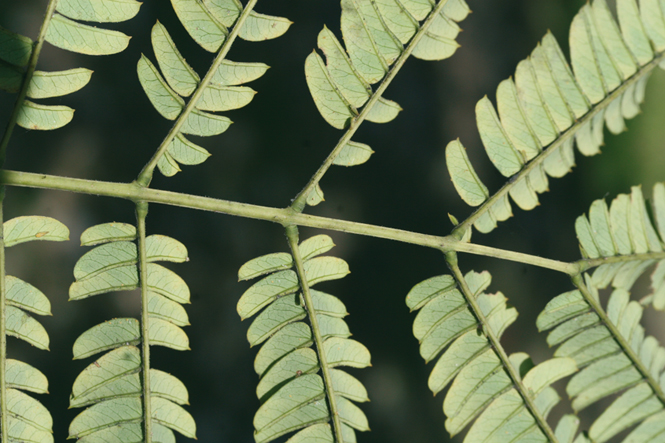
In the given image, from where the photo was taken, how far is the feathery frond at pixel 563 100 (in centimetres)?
115

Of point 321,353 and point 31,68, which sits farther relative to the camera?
point 321,353

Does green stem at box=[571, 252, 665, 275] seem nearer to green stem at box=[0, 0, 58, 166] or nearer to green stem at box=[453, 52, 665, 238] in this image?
green stem at box=[453, 52, 665, 238]

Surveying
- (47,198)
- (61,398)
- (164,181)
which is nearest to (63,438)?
(61,398)

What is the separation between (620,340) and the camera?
127 centimetres

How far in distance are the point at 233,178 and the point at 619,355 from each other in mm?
2000

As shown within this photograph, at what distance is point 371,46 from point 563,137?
534 millimetres

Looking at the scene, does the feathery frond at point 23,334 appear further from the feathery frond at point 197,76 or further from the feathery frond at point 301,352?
the feathery frond at point 301,352

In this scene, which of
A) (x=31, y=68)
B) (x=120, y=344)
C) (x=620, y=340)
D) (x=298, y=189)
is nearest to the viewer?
(x=31, y=68)

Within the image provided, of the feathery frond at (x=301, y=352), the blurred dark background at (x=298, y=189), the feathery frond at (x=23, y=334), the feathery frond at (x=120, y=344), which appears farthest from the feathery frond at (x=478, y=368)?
the blurred dark background at (x=298, y=189)

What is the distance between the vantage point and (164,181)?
104 inches

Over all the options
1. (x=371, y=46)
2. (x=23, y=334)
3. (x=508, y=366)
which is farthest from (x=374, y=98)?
(x=23, y=334)

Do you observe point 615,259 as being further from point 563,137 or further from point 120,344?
point 120,344

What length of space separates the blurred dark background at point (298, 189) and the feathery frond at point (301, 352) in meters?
1.35

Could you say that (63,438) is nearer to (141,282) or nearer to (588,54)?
(141,282)
